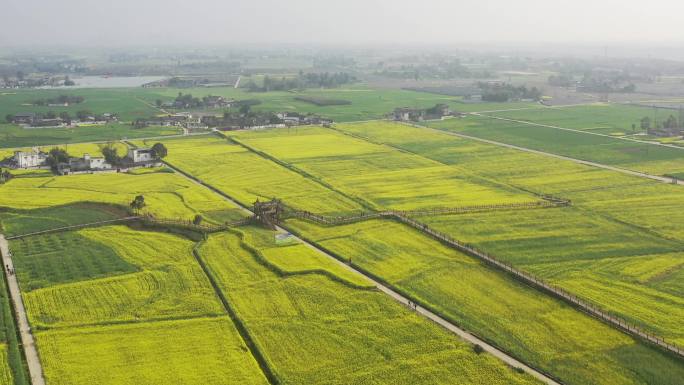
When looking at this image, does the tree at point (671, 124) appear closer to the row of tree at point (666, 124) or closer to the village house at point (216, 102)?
the row of tree at point (666, 124)

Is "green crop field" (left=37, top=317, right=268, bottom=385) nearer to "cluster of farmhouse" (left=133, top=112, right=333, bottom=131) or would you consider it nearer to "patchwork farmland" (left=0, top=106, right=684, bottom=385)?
"patchwork farmland" (left=0, top=106, right=684, bottom=385)

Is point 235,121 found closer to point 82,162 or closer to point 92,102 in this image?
point 82,162

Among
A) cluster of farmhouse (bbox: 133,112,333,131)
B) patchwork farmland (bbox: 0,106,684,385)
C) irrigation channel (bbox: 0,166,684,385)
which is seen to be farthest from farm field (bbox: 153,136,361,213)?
cluster of farmhouse (bbox: 133,112,333,131)

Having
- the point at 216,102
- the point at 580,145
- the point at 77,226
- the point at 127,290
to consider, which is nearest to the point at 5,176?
the point at 77,226

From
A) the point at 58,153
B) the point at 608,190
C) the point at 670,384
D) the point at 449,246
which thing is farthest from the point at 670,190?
the point at 58,153

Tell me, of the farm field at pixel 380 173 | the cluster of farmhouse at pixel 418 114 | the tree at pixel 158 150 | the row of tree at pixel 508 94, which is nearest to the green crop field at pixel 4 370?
the farm field at pixel 380 173

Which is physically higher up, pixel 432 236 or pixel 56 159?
pixel 56 159
